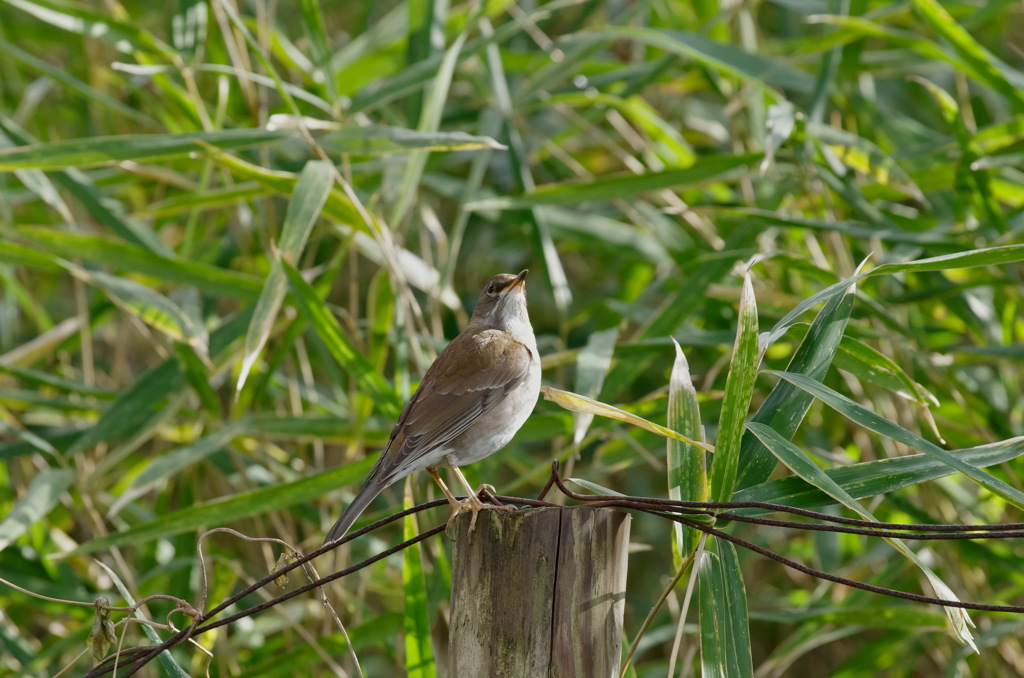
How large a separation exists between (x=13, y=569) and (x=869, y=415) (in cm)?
388

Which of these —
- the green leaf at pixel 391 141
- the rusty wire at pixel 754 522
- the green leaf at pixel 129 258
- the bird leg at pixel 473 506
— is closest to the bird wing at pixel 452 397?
the bird leg at pixel 473 506

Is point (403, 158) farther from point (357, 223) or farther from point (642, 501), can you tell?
point (642, 501)

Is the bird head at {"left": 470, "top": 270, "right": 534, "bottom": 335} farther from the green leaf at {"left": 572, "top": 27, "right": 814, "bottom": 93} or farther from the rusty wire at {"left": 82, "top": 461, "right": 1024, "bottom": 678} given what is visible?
the rusty wire at {"left": 82, "top": 461, "right": 1024, "bottom": 678}

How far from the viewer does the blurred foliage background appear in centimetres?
376

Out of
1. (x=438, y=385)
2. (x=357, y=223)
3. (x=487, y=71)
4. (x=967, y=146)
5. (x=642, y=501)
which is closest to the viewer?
(x=642, y=501)

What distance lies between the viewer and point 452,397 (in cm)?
320

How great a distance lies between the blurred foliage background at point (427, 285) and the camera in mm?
3760

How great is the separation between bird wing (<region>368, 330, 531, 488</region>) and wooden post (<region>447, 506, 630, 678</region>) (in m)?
0.83

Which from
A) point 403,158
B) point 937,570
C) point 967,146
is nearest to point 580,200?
point 403,158

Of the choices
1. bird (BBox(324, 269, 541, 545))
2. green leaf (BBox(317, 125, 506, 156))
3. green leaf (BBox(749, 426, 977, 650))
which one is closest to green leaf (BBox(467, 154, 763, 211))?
green leaf (BBox(317, 125, 506, 156))

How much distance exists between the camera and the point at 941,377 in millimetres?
4250

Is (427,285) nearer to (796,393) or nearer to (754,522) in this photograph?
(796,393)

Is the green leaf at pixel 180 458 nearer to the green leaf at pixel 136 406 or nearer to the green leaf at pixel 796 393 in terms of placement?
the green leaf at pixel 136 406

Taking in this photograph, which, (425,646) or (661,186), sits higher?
(661,186)
